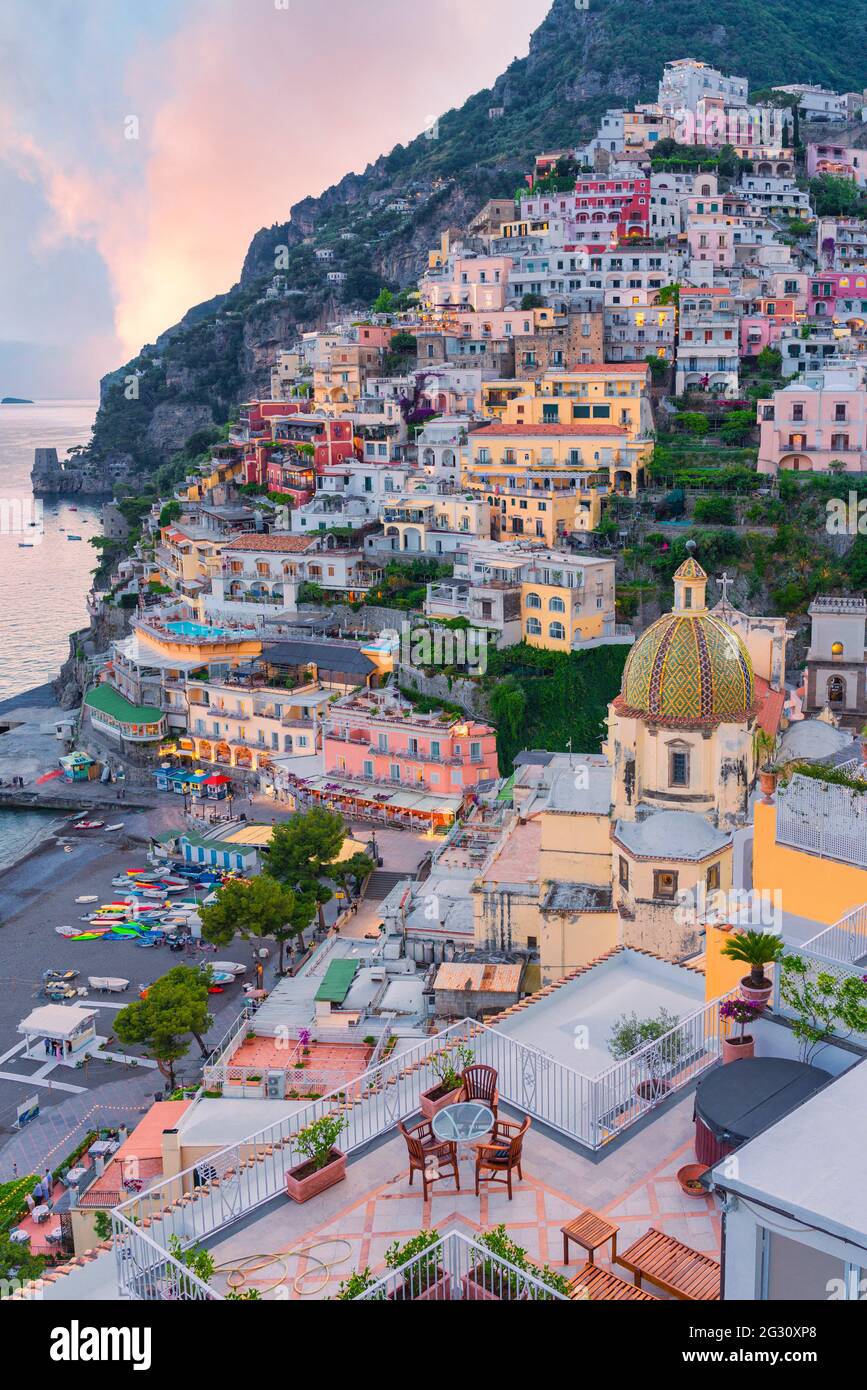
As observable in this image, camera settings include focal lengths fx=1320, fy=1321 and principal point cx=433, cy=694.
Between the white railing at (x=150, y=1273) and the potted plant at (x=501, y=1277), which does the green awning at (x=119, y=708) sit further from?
the potted plant at (x=501, y=1277)

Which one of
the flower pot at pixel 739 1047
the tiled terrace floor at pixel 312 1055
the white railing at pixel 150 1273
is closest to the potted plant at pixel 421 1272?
the white railing at pixel 150 1273

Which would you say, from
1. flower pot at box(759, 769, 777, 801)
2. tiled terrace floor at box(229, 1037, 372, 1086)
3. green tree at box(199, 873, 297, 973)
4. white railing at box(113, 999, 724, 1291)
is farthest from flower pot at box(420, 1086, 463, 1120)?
green tree at box(199, 873, 297, 973)

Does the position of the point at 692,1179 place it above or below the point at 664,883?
above

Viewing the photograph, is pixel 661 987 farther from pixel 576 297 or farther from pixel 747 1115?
pixel 576 297

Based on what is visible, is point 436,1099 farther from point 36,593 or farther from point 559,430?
point 36,593

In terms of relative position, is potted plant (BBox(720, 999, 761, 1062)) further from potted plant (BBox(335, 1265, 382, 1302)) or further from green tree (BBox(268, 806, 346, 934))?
green tree (BBox(268, 806, 346, 934))

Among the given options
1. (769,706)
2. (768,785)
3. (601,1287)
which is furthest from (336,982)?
(601,1287)
